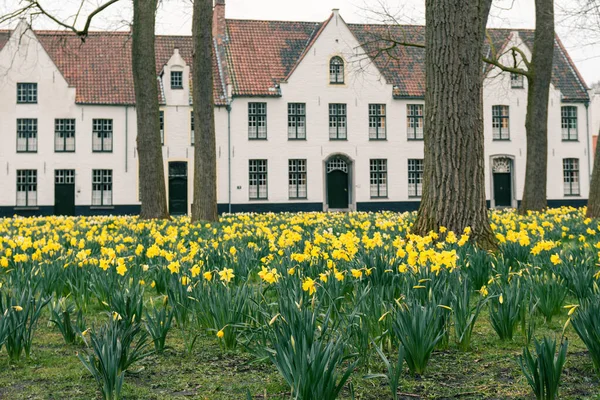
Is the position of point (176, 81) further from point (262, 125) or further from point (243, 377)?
point (243, 377)

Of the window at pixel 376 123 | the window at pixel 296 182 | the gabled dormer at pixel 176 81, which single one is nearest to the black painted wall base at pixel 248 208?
the window at pixel 296 182

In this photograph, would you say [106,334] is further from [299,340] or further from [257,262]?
[257,262]

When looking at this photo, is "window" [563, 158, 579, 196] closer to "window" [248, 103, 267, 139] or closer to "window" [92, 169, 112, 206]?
"window" [248, 103, 267, 139]

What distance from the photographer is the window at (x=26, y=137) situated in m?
31.5

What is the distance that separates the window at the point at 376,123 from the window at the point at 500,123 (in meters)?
6.43

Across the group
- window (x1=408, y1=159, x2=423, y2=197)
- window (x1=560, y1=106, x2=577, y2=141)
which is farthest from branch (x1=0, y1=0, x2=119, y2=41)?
window (x1=560, y1=106, x2=577, y2=141)

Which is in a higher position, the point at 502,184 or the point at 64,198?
the point at 502,184

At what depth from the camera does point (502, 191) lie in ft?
115

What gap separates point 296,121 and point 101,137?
32.8 feet

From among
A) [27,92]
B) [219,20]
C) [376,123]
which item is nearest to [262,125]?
[376,123]

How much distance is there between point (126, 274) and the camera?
530 centimetres

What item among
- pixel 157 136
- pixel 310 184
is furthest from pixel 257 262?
pixel 310 184

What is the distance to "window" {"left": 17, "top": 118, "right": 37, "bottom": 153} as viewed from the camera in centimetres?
3148

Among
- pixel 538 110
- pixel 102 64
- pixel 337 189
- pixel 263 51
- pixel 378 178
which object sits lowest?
pixel 337 189
